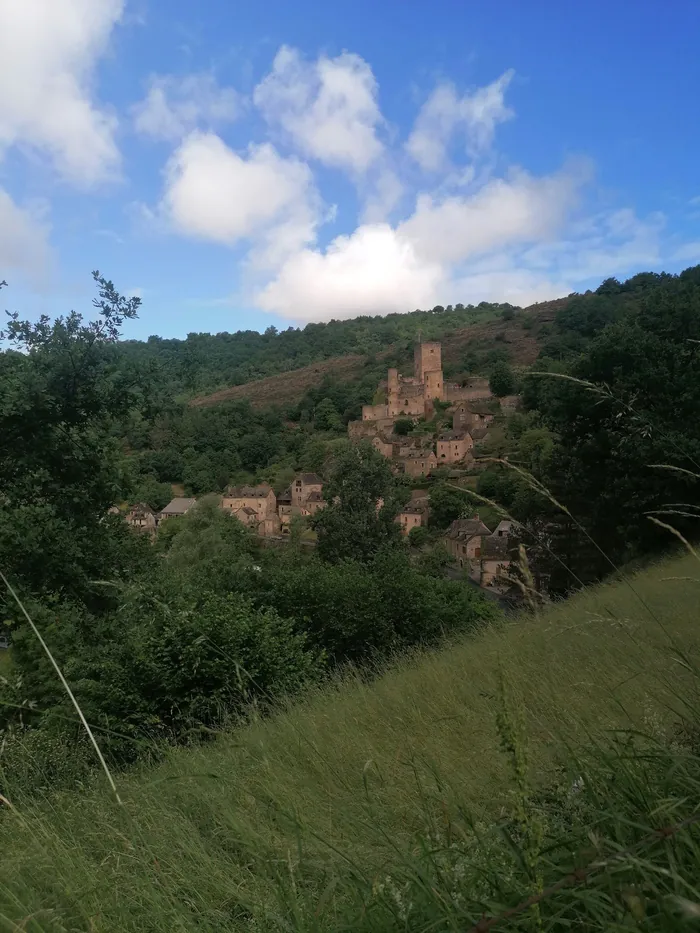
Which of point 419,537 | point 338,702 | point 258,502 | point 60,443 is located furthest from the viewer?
point 258,502

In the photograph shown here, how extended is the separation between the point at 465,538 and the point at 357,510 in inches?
467

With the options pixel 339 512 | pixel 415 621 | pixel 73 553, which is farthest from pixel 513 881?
pixel 339 512

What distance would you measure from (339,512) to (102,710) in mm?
23374

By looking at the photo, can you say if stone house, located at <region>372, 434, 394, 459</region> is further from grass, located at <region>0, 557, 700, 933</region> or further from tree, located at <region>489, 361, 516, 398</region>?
grass, located at <region>0, 557, 700, 933</region>

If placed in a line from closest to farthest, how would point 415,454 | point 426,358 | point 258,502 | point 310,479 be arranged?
point 258,502 → point 310,479 → point 415,454 → point 426,358

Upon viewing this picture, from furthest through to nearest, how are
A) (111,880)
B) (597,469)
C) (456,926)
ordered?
(597,469), (111,880), (456,926)

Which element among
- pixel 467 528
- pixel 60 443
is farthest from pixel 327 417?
pixel 60 443

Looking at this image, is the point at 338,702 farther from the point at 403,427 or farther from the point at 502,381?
the point at 502,381

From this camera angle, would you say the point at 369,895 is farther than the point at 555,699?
No

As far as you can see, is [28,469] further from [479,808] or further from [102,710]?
[479,808]

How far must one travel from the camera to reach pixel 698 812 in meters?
1.20

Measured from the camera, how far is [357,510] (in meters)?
29.4

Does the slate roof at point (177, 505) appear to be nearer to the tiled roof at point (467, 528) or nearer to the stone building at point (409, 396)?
the tiled roof at point (467, 528)

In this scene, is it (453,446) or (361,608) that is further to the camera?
(453,446)
